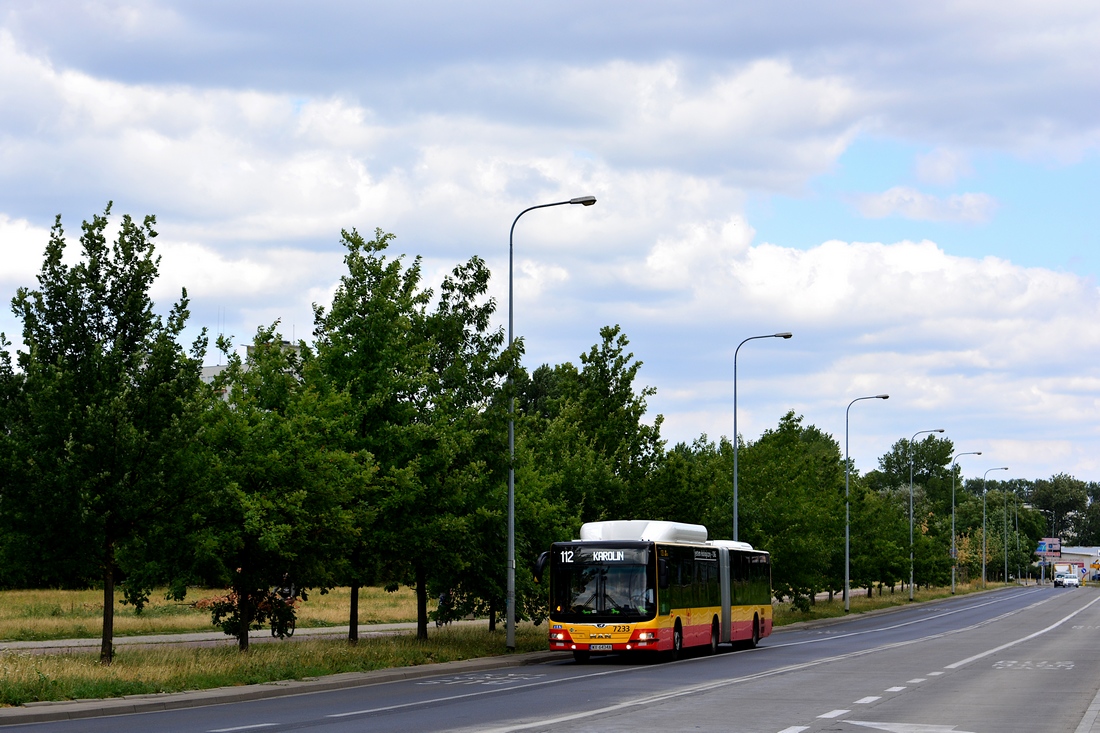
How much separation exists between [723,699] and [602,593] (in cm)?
1018

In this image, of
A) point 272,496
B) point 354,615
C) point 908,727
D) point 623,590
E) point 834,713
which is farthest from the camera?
point 623,590

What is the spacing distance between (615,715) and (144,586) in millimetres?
9822

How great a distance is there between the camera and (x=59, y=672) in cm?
1939

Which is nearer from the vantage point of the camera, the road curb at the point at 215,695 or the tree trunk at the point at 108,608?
the road curb at the point at 215,695

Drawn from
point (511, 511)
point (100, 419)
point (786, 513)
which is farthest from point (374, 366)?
point (786, 513)

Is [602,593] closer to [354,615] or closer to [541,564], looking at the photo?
[541,564]

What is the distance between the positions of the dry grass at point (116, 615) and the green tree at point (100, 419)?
28.2 ft

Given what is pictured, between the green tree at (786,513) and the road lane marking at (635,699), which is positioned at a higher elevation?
the green tree at (786,513)

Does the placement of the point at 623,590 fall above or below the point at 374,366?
below

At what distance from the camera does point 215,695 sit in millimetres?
19609

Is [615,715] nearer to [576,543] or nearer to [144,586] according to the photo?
[144,586]

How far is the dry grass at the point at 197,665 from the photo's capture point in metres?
18.4

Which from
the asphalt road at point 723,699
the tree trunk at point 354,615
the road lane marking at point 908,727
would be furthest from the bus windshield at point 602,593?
Result: the road lane marking at point 908,727

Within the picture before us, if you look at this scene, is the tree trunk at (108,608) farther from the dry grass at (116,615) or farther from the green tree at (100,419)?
the dry grass at (116,615)
